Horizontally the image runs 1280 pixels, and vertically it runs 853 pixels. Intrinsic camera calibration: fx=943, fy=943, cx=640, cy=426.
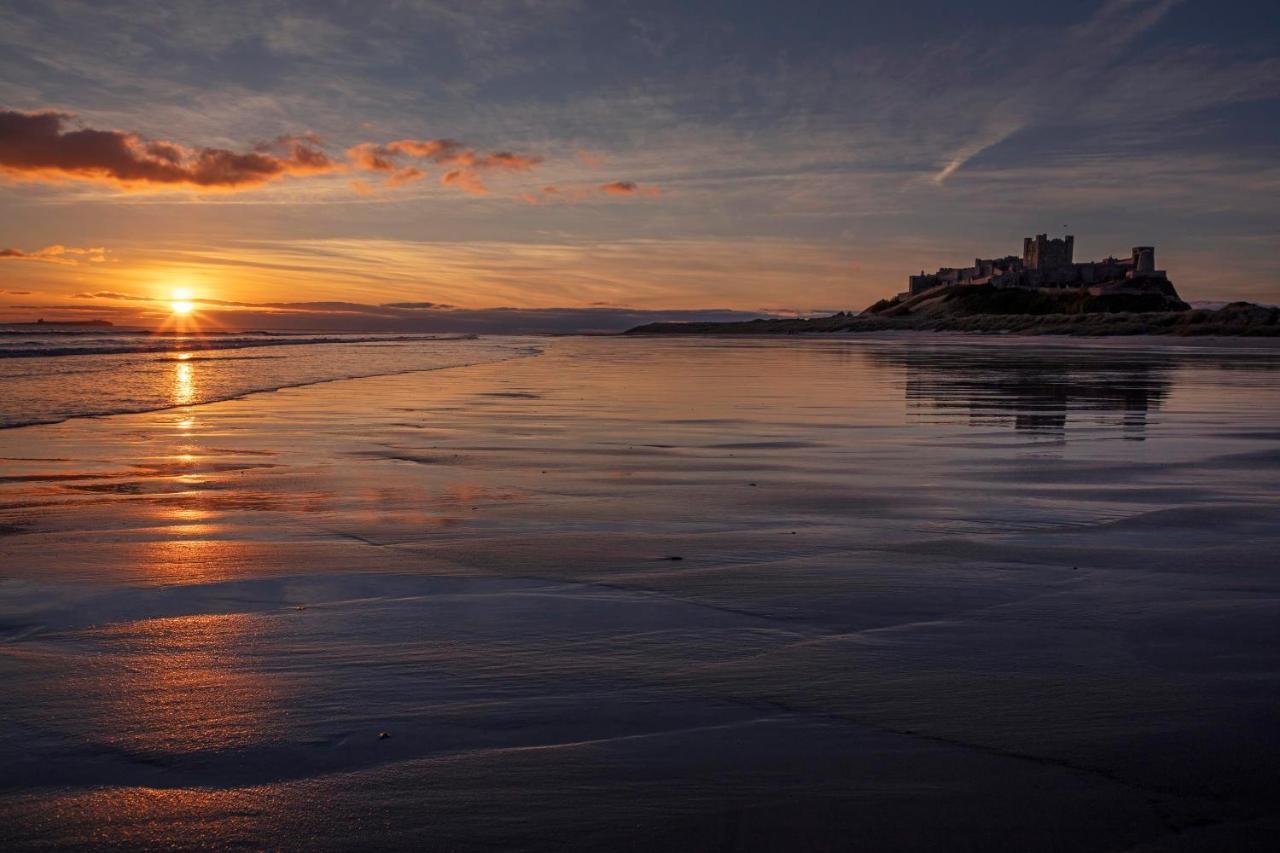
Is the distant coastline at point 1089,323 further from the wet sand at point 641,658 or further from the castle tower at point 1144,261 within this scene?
the wet sand at point 641,658

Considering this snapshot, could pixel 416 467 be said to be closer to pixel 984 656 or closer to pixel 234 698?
pixel 234 698

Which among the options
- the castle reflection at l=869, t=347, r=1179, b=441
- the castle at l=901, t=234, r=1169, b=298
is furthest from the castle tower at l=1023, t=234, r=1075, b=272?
the castle reflection at l=869, t=347, r=1179, b=441

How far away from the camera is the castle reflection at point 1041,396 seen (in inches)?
450

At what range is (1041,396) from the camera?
602 inches

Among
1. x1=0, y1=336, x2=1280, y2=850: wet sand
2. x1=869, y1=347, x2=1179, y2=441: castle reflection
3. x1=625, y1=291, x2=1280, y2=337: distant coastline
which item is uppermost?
x1=625, y1=291, x2=1280, y2=337: distant coastline

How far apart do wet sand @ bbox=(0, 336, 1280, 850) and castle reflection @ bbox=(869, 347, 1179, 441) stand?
13.2 ft

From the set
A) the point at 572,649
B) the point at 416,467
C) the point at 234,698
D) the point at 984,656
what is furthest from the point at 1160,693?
the point at 416,467

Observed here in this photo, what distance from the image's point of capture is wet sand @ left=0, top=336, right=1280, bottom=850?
7.27 ft

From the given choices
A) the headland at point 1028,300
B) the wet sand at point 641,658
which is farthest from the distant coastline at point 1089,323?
the wet sand at point 641,658

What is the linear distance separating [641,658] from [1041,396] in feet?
45.2

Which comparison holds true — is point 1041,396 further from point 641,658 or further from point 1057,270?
point 1057,270

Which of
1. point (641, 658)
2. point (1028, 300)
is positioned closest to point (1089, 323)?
point (1028, 300)

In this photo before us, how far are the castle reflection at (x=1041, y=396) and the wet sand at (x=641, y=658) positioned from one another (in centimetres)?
404

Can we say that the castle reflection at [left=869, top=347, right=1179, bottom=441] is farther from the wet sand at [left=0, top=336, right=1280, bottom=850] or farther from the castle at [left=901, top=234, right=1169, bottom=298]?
the castle at [left=901, top=234, right=1169, bottom=298]
